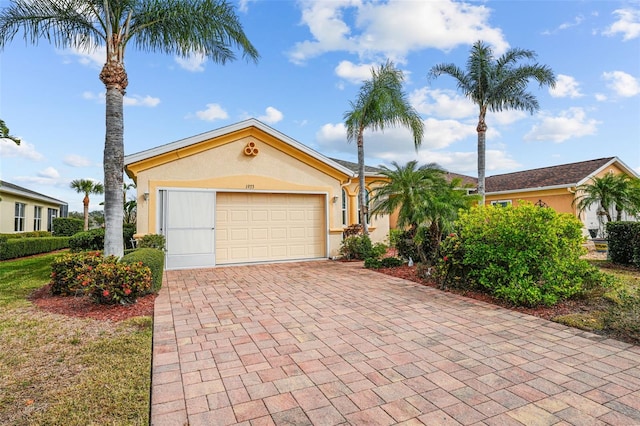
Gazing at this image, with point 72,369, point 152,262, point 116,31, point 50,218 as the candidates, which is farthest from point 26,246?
point 72,369

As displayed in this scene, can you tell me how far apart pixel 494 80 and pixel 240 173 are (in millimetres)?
12541

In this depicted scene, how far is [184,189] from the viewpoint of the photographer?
10.2 metres

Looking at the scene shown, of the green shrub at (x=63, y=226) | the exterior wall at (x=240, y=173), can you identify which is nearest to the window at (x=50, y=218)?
the green shrub at (x=63, y=226)

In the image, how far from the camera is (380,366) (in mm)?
3496

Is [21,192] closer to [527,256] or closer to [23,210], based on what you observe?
[23,210]

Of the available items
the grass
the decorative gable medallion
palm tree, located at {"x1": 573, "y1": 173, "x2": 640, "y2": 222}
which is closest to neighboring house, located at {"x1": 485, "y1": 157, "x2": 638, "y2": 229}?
palm tree, located at {"x1": 573, "y1": 173, "x2": 640, "y2": 222}

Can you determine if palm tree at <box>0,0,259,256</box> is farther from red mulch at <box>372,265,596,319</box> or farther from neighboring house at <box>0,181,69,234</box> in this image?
neighboring house at <box>0,181,69,234</box>

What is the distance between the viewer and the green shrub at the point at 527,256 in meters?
5.70

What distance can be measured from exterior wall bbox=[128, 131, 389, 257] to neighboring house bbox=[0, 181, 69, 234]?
9.67 metres

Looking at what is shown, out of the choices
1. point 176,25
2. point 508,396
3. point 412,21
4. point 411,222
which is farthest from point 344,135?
point 508,396

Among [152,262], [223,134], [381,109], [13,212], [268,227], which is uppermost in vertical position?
[381,109]

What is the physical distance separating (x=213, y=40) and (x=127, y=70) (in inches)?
91.8

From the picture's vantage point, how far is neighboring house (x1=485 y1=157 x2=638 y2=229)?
1780 centimetres

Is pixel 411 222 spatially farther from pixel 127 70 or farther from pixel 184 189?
pixel 127 70
